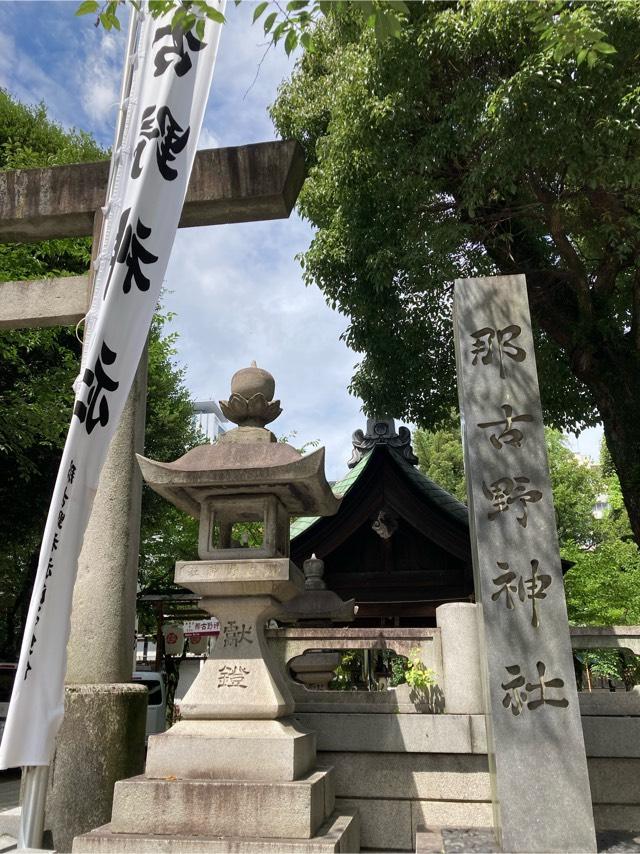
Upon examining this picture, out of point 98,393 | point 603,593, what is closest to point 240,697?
point 98,393

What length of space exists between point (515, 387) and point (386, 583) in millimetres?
8133

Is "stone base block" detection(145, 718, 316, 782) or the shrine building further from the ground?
the shrine building

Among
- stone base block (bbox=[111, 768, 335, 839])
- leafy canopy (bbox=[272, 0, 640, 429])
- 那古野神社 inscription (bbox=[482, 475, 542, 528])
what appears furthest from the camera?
leafy canopy (bbox=[272, 0, 640, 429])

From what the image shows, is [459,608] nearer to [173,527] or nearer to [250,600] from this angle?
[250,600]

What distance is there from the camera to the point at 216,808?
4.22 m

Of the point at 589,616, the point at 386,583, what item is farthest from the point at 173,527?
the point at 589,616

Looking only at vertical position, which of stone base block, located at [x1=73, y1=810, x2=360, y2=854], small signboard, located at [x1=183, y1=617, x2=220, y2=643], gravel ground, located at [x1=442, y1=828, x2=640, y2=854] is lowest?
gravel ground, located at [x1=442, y1=828, x2=640, y2=854]

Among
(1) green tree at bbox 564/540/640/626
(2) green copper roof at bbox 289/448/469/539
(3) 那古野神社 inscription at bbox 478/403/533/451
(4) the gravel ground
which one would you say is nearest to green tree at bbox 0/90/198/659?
(2) green copper roof at bbox 289/448/469/539

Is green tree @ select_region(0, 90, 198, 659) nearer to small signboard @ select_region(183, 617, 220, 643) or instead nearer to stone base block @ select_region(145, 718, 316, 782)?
small signboard @ select_region(183, 617, 220, 643)

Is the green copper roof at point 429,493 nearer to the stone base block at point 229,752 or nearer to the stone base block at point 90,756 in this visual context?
the stone base block at point 90,756

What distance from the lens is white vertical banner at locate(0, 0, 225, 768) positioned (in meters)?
3.73

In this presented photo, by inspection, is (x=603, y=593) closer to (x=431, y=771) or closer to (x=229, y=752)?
(x=431, y=771)

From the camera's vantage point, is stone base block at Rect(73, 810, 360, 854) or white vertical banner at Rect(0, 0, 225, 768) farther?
stone base block at Rect(73, 810, 360, 854)

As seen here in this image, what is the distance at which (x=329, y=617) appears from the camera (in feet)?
30.1
